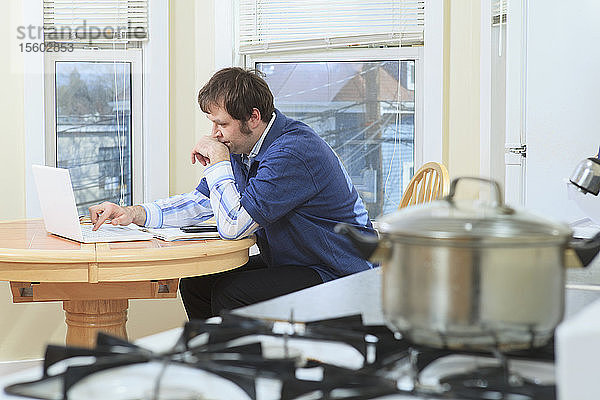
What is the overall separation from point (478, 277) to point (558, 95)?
1.73 meters

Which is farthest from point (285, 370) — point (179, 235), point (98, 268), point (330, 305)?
point (179, 235)

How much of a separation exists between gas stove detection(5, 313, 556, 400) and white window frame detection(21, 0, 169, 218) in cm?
271

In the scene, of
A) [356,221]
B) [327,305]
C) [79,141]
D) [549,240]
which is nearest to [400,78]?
[356,221]

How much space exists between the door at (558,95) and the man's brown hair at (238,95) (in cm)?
83

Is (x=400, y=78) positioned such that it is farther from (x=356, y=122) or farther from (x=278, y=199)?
(x=278, y=199)

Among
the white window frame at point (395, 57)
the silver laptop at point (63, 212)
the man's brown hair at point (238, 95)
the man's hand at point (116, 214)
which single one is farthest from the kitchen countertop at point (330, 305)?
the white window frame at point (395, 57)

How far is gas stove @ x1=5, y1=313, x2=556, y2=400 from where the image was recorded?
0.77 m

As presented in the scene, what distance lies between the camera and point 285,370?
81 cm

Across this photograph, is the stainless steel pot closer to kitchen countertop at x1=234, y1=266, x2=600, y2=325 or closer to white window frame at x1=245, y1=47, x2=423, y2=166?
kitchen countertop at x1=234, y1=266, x2=600, y2=325

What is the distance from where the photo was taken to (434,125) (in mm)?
3170

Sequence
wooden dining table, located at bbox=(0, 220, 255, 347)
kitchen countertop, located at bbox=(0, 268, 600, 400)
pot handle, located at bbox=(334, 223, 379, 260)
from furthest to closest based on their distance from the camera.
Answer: wooden dining table, located at bbox=(0, 220, 255, 347) → kitchen countertop, located at bbox=(0, 268, 600, 400) → pot handle, located at bbox=(334, 223, 379, 260)

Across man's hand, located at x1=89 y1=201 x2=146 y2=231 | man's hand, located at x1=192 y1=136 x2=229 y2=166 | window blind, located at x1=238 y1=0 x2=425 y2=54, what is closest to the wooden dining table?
man's hand, located at x1=89 y1=201 x2=146 y2=231

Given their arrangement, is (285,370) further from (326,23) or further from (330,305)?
(326,23)

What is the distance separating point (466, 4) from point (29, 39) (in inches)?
71.2
